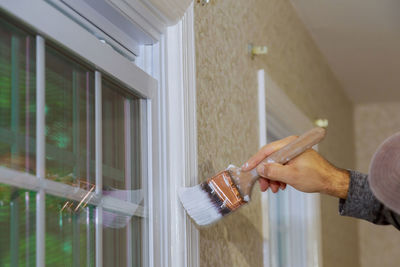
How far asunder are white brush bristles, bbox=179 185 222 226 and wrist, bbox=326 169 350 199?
0.28 meters

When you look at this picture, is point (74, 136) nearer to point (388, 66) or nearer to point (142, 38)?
point (142, 38)

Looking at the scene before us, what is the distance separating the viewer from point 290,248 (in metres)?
3.54

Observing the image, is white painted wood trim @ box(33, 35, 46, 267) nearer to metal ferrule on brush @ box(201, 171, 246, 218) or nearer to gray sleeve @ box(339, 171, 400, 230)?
metal ferrule on brush @ box(201, 171, 246, 218)

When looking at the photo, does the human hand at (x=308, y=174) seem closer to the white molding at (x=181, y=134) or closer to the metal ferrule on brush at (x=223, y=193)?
the metal ferrule on brush at (x=223, y=193)

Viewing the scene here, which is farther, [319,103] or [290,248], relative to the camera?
[319,103]

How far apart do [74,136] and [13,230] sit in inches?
10.4

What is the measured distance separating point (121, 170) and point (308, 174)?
0.45m

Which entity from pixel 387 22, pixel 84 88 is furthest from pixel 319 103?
pixel 84 88

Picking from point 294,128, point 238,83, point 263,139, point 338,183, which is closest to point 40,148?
point 338,183

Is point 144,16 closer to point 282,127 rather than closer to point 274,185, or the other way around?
point 274,185

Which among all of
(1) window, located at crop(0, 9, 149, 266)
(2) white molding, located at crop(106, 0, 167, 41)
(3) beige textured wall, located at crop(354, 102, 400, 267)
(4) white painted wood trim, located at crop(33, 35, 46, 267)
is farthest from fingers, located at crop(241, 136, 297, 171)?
(3) beige textured wall, located at crop(354, 102, 400, 267)

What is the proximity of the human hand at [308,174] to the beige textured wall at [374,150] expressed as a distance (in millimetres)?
3788

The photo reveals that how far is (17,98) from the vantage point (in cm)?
119

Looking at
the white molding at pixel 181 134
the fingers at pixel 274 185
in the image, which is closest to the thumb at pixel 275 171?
the fingers at pixel 274 185
